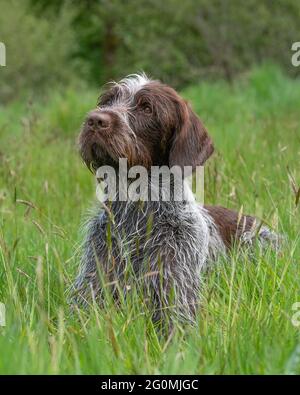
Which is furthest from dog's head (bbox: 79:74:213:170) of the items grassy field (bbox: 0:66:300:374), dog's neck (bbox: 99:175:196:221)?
grassy field (bbox: 0:66:300:374)

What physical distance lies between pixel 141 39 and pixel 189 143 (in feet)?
73.2

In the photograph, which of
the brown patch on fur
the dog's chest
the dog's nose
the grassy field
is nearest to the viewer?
the grassy field

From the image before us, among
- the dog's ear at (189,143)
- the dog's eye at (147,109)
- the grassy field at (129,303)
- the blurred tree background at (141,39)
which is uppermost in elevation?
the blurred tree background at (141,39)

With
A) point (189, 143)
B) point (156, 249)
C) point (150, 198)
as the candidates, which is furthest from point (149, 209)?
point (189, 143)

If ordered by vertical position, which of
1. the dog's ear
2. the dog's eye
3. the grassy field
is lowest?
the grassy field

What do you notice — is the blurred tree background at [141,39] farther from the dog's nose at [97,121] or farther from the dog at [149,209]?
the dog's nose at [97,121]

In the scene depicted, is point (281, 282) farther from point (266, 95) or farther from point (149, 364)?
point (266, 95)

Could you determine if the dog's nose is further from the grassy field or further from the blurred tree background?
the blurred tree background

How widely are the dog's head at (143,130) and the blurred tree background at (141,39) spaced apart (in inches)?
525

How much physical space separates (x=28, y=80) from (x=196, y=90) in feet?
44.7

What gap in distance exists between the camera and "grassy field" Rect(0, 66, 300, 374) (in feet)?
9.61

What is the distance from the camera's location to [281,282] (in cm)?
369

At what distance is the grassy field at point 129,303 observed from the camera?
293 cm

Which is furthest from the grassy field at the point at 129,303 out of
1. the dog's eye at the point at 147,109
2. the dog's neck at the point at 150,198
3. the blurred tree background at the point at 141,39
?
the blurred tree background at the point at 141,39
